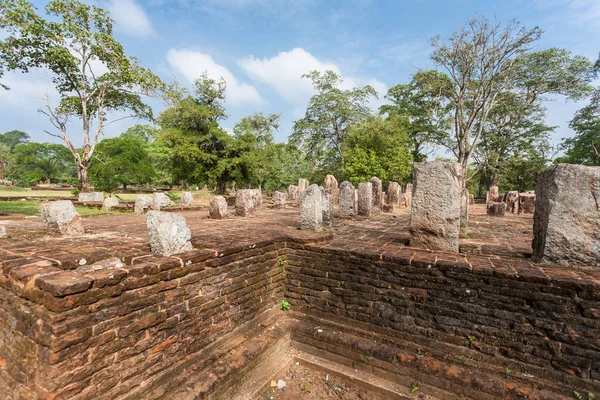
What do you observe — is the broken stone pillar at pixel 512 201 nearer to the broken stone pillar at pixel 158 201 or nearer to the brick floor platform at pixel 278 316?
the brick floor platform at pixel 278 316

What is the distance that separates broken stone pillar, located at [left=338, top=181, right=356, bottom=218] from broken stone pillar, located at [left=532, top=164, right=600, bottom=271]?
4.72m

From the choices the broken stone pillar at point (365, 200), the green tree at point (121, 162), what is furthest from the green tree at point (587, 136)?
the green tree at point (121, 162)

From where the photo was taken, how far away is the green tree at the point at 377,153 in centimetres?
2016

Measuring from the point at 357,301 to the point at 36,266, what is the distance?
3144 millimetres

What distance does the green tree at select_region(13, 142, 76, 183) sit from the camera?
3438 cm

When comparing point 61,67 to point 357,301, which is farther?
point 61,67

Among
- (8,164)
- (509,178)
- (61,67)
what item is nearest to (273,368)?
(61,67)

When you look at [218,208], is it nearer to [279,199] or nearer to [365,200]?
[365,200]

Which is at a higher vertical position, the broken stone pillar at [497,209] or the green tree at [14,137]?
the green tree at [14,137]

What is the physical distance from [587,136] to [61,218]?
3257cm

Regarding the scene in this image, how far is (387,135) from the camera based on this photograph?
21.1 metres

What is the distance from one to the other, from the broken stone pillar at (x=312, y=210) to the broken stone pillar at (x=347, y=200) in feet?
9.56

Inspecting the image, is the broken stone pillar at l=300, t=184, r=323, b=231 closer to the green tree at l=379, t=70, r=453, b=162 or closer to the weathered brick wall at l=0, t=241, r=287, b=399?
the weathered brick wall at l=0, t=241, r=287, b=399

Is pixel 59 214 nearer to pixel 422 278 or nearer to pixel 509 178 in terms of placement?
pixel 422 278
